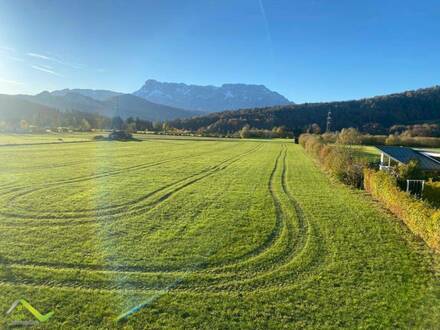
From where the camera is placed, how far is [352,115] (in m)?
110

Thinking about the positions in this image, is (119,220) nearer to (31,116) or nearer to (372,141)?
(372,141)

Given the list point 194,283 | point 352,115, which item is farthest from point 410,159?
point 352,115

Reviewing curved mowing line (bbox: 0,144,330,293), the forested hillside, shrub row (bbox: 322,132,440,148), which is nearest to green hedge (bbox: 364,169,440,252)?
curved mowing line (bbox: 0,144,330,293)

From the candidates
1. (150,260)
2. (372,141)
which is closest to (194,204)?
(150,260)

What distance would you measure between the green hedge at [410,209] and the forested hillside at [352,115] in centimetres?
8253

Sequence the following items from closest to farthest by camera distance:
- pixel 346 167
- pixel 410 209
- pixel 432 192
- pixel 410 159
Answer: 1. pixel 410 209
2. pixel 432 192
3. pixel 346 167
4. pixel 410 159

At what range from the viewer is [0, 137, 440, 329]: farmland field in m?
5.53

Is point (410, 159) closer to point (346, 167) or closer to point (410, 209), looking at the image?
point (346, 167)

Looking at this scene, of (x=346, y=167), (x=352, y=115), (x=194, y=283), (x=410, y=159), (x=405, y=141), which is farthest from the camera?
(x=352, y=115)

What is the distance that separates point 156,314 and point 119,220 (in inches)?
237

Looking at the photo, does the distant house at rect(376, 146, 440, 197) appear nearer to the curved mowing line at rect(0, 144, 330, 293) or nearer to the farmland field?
the farmland field

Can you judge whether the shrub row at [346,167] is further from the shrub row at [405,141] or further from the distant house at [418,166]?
the shrub row at [405,141]

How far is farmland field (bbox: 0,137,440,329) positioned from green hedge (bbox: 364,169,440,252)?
0.37 meters

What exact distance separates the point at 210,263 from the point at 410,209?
296 inches
